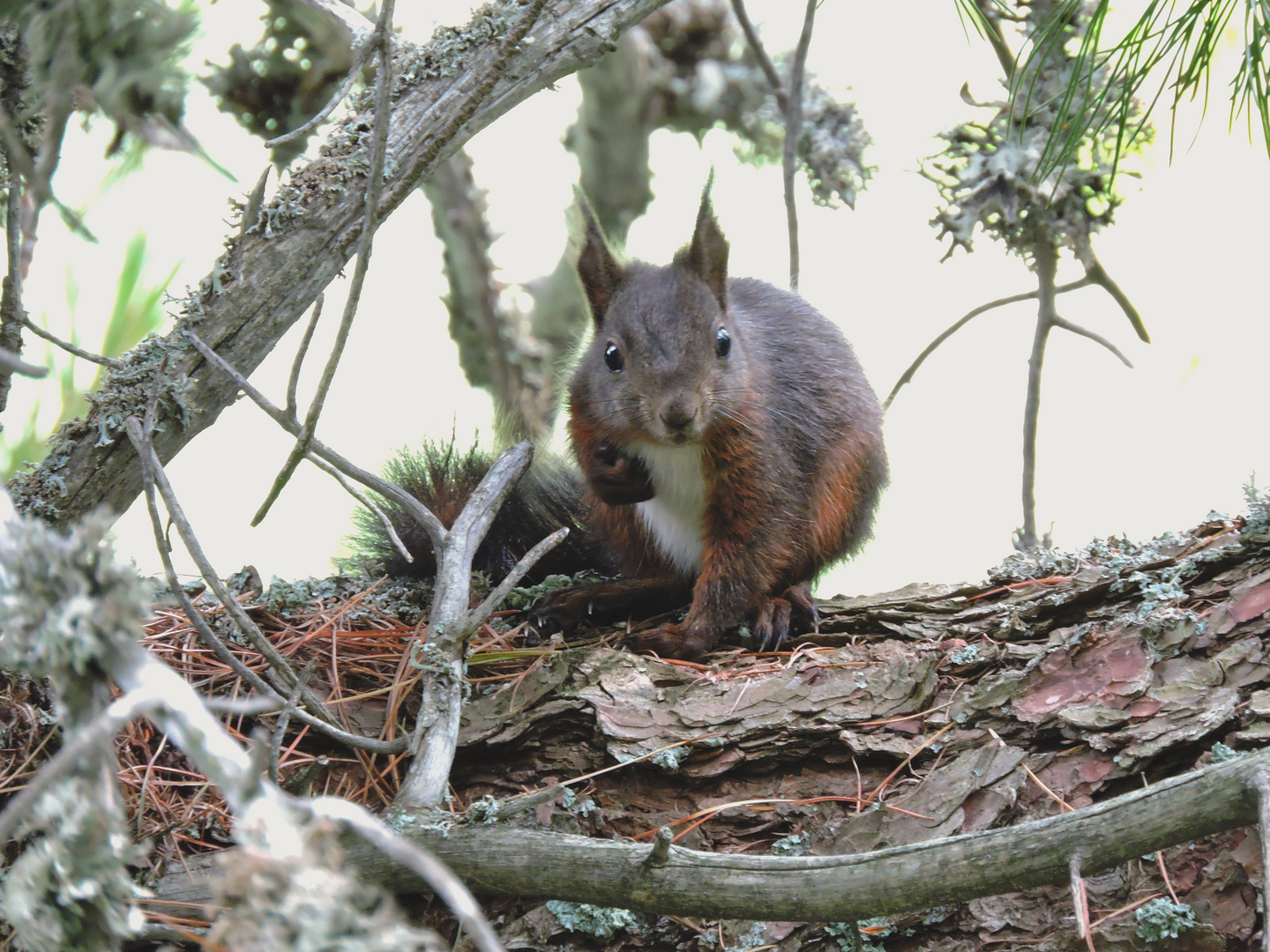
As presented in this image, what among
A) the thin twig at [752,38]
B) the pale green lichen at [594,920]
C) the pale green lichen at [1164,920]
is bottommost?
the pale green lichen at [594,920]

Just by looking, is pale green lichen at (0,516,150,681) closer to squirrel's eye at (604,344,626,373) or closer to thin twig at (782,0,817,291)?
squirrel's eye at (604,344,626,373)

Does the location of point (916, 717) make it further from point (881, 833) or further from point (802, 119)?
point (802, 119)

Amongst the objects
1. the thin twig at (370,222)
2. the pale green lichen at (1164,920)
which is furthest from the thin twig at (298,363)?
the pale green lichen at (1164,920)

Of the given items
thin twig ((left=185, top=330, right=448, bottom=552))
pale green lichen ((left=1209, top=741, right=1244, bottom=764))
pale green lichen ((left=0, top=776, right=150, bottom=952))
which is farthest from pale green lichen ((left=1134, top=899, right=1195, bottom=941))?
pale green lichen ((left=0, top=776, right=150, bottom=952))

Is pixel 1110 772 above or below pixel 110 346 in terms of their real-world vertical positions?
below

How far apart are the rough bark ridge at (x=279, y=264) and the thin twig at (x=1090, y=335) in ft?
4.51

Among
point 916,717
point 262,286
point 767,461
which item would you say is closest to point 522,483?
point 767,461

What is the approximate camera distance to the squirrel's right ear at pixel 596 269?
8.63 ft

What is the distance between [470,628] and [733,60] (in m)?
3.25

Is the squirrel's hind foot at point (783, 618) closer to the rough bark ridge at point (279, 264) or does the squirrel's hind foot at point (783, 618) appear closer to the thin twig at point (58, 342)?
the rough bark ridge at point (279, 264)

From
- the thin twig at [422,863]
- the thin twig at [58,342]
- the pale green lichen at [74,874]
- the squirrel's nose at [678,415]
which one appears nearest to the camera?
the thin twig at [422,863]

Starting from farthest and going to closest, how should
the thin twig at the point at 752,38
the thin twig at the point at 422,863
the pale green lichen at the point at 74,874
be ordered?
the thin twig at the point at 752,38, the pale green lichen at the point at 74,874, the thin twig at the point at 422,863

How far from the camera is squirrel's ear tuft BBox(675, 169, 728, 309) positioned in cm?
261

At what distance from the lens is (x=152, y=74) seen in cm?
235
